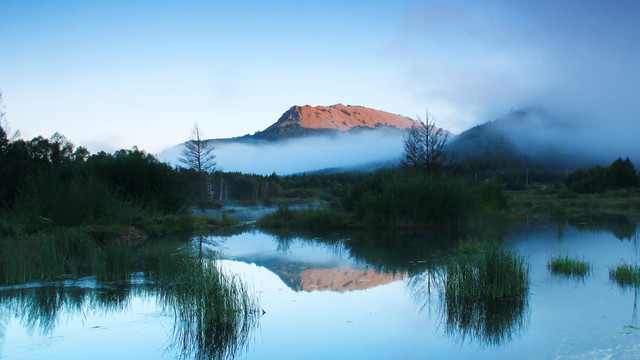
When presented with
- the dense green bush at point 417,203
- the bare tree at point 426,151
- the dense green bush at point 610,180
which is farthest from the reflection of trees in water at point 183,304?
the dense green bush at point 610,180

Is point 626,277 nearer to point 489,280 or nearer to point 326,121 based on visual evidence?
point 489,280

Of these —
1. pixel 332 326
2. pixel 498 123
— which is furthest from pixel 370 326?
pixel 498 123

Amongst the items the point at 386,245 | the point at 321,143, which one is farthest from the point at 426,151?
the point at 321,143

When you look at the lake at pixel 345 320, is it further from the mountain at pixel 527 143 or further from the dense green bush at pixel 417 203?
the mountain at pixel 527 143

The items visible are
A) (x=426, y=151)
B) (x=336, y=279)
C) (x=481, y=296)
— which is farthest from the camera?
(x=426, y=151)

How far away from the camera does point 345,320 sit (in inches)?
302

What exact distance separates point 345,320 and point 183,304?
8.32 feet

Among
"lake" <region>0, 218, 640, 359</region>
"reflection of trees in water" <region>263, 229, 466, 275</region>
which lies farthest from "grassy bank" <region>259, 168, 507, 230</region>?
"lake" <region>0, 218, 640, 359</region>

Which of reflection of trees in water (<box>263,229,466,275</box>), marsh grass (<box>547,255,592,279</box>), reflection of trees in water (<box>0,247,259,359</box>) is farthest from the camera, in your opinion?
reflection of trees in water (<box>263,229,466,275</box>)

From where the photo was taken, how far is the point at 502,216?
26.1 meters

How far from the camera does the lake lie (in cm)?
613

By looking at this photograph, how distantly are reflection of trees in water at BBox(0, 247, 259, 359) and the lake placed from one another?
0.03m

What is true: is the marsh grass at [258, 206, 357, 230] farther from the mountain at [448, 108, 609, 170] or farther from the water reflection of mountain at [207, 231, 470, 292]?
the mountain at [448, 108, 609, 170]

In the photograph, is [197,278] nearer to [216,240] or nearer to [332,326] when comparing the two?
[332,326]
